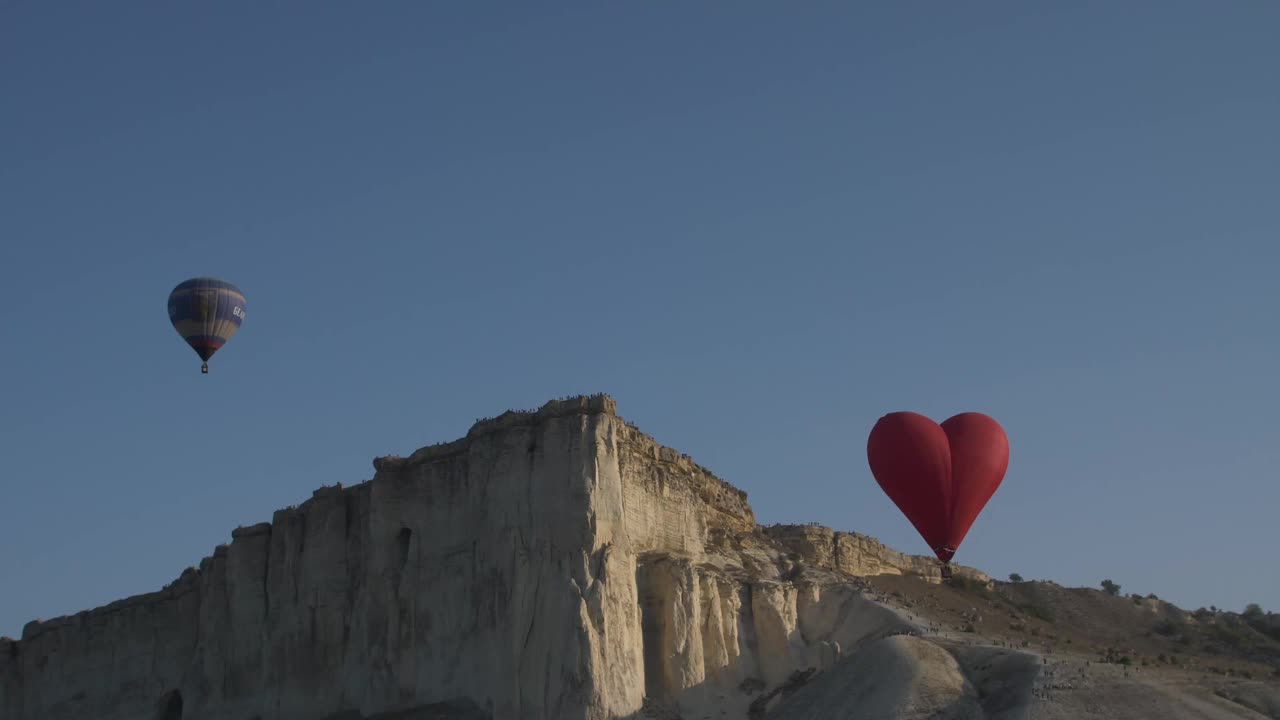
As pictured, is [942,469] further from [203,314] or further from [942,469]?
[203,314]

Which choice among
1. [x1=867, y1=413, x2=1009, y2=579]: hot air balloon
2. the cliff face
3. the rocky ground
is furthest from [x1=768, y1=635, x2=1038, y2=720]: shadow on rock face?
[x1=867, y1=413, x2=1009, y2=579]: hot air balloon

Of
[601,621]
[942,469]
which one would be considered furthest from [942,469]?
[601,621]

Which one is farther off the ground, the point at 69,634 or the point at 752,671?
the point at 69,634

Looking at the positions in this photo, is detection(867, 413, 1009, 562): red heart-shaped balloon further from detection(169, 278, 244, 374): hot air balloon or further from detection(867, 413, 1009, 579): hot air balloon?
detection(169, 278, 244, 374): hot air balloon

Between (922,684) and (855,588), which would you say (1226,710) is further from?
(855,588)

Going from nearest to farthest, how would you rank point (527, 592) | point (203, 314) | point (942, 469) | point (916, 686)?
point (916, 686) → point (527, 592) → point (942, 469) → point (203, 314)

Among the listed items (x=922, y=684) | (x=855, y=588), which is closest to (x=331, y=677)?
(x=855, y=588)
